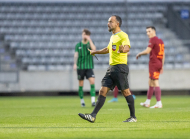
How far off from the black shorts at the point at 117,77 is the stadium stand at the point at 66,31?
37.3 ft

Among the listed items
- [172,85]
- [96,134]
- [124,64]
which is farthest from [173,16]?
[96,134]

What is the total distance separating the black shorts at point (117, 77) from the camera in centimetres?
558

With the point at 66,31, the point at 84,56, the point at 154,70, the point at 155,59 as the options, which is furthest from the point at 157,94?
the point at 66,31

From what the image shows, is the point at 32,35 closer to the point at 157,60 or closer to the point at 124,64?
the point at 157,60

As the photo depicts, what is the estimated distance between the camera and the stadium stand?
18316mm

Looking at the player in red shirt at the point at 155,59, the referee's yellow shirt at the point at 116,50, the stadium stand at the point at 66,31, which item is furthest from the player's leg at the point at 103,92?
the stadium stand at the point at 66,31

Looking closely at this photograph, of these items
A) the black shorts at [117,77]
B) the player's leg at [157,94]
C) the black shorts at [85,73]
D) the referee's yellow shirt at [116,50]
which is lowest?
the player's leg at [157,94]

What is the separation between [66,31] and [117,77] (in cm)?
1548

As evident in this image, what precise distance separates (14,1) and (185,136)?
20384 millimetres

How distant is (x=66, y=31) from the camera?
68.1 feet

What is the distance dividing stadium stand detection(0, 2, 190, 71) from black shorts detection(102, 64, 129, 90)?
1137 cm

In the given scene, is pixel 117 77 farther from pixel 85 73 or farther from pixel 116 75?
pixel 85 73

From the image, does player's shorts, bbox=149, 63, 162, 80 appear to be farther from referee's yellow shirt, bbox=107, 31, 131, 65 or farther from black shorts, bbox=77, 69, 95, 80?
referee's yellow shirt, bbox=107, 31, 131, 65

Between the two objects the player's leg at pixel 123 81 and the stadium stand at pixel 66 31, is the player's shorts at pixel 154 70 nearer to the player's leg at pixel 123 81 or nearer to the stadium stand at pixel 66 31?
the player's leg at pixel 123 81
